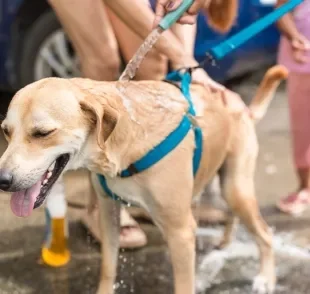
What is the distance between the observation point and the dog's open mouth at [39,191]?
1.64m

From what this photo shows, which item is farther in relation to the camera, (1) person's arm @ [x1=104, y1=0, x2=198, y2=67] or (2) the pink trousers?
(2) the pink trousers

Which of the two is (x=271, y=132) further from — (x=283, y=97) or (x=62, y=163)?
(x=62, y=163)

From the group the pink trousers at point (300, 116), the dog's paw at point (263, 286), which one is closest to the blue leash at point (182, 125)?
the dog's paw at point (263, 286)

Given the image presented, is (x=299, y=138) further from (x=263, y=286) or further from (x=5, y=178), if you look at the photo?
(x=5, y=178)

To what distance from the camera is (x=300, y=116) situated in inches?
114

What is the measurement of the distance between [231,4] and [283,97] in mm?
2386

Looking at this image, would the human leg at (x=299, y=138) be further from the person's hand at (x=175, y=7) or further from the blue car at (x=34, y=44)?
the person's hand at (x=175, y=7)

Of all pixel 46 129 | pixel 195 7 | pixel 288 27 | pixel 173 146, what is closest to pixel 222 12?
pixel 195 7

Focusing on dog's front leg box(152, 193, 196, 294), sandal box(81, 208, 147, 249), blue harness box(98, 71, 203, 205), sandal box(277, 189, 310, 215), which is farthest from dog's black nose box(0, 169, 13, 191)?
sandal box(277, 189, 310, 215)

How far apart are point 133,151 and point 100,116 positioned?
225mm

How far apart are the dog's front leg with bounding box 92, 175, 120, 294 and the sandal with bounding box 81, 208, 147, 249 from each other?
343 millimetres

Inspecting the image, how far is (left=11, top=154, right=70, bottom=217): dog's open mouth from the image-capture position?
5.38ft

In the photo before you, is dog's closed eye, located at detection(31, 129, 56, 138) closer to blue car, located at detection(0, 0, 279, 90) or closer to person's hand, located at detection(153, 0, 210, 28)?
person's hand, located at detection(153, 0, 210, 28)

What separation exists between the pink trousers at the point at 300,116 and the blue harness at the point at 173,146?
987mm
